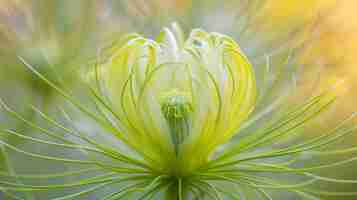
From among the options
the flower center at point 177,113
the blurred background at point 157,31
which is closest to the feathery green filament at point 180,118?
the flower center at point 177,113

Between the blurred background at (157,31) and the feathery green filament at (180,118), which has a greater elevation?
the blurred background at (157,31)

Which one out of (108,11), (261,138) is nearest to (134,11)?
(108,11)

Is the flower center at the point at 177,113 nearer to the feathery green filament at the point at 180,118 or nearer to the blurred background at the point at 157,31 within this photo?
the feathery green filament at the point at 180,118

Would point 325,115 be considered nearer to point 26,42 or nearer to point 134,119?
point 134,119

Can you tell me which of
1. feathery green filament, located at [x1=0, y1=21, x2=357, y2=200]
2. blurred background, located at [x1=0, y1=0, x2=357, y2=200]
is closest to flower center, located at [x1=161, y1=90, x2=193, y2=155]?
feathery green filament, located at [x1=0, y1=21, x2=357, y2=200]

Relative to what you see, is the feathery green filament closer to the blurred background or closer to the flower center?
the flower center

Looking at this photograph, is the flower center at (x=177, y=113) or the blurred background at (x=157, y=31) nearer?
the flower center at (x=177, y=113)
